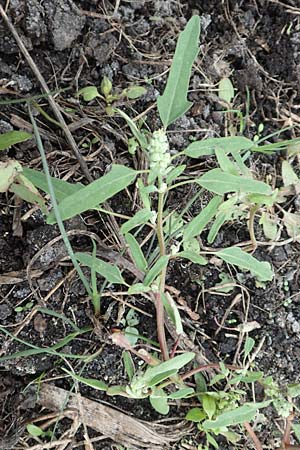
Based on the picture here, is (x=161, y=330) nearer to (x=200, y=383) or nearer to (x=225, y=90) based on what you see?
(x=200, y=383)

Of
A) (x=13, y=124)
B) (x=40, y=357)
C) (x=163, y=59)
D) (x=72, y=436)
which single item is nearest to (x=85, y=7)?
(x=163, y=59)

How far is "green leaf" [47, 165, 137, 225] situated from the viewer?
38.7 inches

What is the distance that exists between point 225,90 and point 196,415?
808 millimetres

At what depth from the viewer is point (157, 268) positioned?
1.10 metres

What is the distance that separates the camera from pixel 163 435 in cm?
132

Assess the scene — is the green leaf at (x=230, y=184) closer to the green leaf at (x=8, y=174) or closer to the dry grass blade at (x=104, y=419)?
the green leaf at (x=8, y=174)

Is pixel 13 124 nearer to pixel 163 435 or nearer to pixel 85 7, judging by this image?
pixel 85 7

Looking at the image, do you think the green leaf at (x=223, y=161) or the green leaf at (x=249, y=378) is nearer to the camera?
the green leaf at (x=223, y=161)

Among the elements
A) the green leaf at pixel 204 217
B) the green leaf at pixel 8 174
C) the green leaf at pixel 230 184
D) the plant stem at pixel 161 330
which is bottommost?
the plant stem at pixel 161 330

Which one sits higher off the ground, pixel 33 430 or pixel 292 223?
pixel 292 223

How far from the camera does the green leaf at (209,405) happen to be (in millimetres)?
1275

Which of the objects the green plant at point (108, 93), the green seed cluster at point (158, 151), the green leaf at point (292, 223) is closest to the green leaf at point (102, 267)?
the green seed cluster at point (158, 151)

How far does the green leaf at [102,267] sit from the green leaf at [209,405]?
342 millimetres

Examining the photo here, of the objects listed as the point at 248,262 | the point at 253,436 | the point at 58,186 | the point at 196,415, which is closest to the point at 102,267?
the point at 58,186
